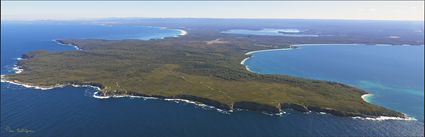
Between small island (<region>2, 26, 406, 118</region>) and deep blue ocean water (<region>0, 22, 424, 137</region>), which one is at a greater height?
small island (<region>2, 26, 406, 118</region>)

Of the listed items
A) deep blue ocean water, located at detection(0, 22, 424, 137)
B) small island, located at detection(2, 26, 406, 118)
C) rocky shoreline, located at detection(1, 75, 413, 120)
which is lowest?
deep blue ocean water, located at detection(0, 22, 424, 137)

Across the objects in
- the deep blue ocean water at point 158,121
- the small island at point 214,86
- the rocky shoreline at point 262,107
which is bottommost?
the deep blue ocean water at point 158,121

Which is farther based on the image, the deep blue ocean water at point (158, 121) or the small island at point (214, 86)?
the small island at point (214, 86)

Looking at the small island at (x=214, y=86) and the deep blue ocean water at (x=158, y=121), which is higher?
the small island at (x=214, y=86)

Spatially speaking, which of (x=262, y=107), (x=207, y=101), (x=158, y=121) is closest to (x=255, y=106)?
(x=262, y=107)

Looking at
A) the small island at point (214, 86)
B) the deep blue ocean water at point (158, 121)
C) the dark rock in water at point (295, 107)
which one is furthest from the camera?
the small island at point (214, 86)

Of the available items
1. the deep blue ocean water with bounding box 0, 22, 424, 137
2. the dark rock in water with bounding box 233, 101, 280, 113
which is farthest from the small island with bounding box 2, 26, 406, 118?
the deep blue ocean water with bounding box 0, 22, 424, 137

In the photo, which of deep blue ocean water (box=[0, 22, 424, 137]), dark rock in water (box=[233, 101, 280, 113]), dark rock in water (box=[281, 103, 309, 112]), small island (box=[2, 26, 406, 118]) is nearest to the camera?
deep blue ocean water (box=[0, 22, 424, 137])

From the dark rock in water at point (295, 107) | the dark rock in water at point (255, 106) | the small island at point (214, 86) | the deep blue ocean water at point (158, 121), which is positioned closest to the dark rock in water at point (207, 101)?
the small island at point (214, 86)

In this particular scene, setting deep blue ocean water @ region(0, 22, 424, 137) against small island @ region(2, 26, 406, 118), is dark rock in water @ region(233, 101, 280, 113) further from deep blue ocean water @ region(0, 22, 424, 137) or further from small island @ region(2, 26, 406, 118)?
deep blue ocean water @ region(0, 22, 424, 137)

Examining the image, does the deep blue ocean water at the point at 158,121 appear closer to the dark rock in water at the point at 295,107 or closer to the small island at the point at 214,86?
the dark rock in water at the point at 295,107

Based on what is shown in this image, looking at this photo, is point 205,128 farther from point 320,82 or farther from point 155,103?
point 320,82

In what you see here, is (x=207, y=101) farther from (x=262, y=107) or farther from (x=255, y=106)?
(x=262, y=107)
